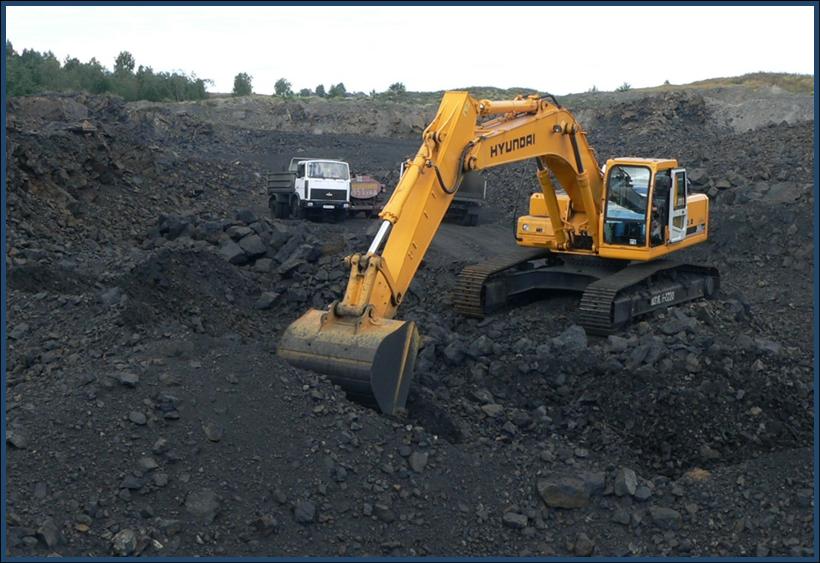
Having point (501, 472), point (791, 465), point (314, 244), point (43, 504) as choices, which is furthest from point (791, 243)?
point (43, 504)

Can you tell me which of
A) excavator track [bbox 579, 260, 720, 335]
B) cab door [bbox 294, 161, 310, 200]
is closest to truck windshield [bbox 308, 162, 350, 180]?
cab door [bbox 294, 161, 310, 200]

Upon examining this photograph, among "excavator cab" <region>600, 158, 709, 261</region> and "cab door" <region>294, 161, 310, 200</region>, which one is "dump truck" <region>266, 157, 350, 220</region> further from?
"excavator cab" <region>600, 158, 709, 261</region>

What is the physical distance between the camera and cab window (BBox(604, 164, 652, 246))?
46.9ft

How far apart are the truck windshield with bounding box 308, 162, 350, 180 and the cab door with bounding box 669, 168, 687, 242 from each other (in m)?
12.6

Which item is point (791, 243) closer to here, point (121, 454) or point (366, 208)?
point (366, 208)

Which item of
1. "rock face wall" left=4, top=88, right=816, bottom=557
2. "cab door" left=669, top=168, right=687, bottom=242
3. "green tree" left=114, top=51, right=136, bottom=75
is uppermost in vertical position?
"green tree" left=114, top=51, right=136, bottom=75

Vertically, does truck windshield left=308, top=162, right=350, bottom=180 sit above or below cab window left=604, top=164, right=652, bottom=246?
below

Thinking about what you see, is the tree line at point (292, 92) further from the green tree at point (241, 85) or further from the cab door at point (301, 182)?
the cab door at point (301, 182)

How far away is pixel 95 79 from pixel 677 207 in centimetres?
4530

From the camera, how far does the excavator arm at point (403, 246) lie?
9586 millimetres

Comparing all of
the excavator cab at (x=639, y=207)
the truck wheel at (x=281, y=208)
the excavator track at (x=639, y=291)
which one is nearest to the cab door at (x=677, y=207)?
the excavator cab at (x=639, y=207)

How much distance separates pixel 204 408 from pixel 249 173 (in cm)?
2427

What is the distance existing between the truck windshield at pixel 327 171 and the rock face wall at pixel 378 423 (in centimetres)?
841

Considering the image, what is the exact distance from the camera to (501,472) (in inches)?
357
